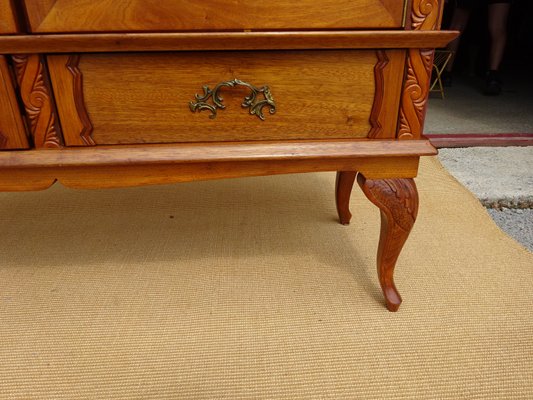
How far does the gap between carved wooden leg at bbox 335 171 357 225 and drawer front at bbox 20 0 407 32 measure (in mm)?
563

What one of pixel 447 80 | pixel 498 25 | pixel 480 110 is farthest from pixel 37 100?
pixel 447 80

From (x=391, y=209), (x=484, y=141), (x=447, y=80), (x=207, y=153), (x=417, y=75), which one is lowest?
(x=447, y=80)

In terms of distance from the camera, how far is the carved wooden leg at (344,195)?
1.12 m

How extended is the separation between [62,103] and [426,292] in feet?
2.64

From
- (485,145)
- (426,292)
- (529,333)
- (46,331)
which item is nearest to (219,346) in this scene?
(46,331)

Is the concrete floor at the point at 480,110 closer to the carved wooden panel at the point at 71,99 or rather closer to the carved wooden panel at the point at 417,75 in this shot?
the carved wooden panel at the point at 417,75

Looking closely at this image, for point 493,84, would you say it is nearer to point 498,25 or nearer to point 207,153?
point 498,25

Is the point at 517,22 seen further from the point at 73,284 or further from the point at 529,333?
the point at 73,284

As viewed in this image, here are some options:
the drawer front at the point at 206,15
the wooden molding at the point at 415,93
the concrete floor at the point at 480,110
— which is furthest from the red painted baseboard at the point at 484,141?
the drawer front at the point at 206,15

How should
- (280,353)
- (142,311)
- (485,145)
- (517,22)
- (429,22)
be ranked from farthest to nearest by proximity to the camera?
(517,22) → (485,145) → (142,311) → (280,353) → (429,22)

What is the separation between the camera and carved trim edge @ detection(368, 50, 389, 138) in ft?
2.04

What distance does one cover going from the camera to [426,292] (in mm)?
894

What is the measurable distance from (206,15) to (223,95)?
0.38 feet

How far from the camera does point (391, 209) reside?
74cm
